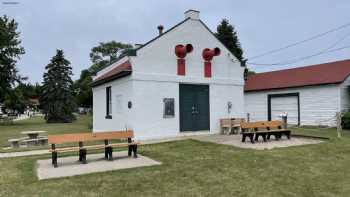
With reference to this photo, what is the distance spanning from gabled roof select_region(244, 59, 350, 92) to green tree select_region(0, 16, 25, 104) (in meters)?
29.4

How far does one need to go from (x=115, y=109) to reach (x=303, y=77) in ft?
52.6

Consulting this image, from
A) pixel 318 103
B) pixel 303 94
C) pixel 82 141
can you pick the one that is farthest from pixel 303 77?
pixel 82 141

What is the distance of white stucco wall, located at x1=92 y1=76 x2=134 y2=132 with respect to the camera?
14.6 meters

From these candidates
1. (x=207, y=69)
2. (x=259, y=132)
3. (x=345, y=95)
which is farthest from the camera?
(x=345, y=95)

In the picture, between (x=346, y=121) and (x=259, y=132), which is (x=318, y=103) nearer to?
(x=346, y=121)

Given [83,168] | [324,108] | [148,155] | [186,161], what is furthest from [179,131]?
[324,108]

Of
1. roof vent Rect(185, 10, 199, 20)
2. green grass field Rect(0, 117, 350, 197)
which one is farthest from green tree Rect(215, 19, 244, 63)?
green grass field Rect(0, 117, 350, 197)

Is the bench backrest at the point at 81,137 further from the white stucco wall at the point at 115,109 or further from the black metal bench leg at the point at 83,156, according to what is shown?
the white stucco wall at the point at 115,109

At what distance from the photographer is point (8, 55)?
39.7 meters

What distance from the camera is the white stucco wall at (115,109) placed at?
47.8ft

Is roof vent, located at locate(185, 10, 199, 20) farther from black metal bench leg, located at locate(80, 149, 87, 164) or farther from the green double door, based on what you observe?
black metal bench leg, located at locate(80, 149, 87, 164)

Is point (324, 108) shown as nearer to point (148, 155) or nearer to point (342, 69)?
point (342, 69)

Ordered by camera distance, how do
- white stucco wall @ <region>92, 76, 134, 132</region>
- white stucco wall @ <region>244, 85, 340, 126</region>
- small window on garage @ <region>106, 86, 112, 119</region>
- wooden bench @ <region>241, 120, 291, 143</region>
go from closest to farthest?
wooden bench @ <region>241, 120, 291, 143</region>
white stucco wall @ <region>92, 76, 134, 132</region>
small window on garage @ <region>106, 86, 112, 119</region>
white stucco wall @ <region>244, 85, 340, 126</region>

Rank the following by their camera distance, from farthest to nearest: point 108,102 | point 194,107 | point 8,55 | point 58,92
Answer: point 58,92 → point 8,55 → point 108,102 → point 194,107
